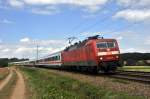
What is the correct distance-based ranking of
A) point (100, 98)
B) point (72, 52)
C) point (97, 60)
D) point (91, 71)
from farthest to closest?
point (72, 52), point (91, 71), point (97, 60), point (100, 98)

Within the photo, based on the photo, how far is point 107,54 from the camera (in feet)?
118

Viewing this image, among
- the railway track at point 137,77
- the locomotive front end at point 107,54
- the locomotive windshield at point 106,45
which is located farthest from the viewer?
the locomotive windshield at point 106,45

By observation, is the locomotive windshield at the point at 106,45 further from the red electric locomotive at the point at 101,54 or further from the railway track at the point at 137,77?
the railway track at the point at 137,77

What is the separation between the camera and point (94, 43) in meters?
36.5

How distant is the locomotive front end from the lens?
116ft

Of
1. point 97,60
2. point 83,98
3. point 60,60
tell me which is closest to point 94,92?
point 83,98

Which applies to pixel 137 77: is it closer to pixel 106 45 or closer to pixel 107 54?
pixel 107 54

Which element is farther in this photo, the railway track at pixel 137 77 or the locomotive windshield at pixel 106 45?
the locomotive windshield at pixel 106 45

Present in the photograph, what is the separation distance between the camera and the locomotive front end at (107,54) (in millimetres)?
35344

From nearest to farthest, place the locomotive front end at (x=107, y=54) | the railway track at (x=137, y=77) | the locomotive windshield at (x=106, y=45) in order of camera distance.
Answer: the railway track at (x=137, y=77)
the locomotive front end at (x=107, y=54)
the locomotive windshield at (x=106, y=45)

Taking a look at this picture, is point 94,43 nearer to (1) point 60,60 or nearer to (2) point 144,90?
(2) point 144,90

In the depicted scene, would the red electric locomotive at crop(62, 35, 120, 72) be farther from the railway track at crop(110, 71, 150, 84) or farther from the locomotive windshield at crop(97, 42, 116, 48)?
the railway track at crop(110, 71, 150, 84)

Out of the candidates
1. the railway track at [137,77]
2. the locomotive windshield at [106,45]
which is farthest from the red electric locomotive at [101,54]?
the railway track at [137,77]

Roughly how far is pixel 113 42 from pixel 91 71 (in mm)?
4196
